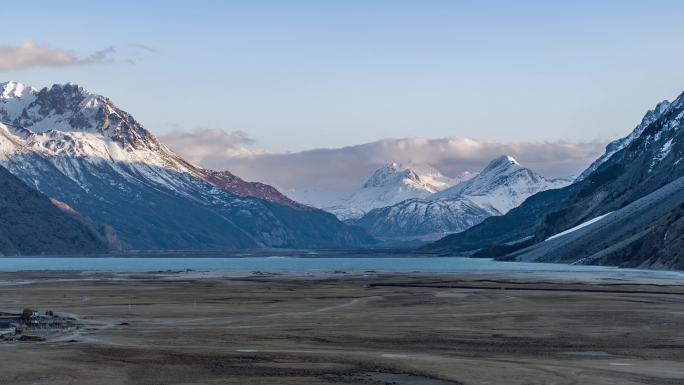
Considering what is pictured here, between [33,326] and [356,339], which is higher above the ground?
[33,326]

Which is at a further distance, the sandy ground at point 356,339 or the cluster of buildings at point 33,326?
the cluster of buildings at point 33,326

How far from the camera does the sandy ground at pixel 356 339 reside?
6525 centimetres

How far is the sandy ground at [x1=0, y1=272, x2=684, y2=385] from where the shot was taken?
214 ft

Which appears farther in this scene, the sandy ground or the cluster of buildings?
the cluster of buildings

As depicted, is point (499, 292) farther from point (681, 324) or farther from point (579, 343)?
point (579, 343)

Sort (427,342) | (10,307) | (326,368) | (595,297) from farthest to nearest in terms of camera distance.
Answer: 1. (595,297)
2. (10,307)
3. (427,342)
4. (326,368)

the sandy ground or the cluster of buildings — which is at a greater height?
the cluster of buildings

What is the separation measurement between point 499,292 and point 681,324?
179 ft

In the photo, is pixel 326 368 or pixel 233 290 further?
pixel 233 290

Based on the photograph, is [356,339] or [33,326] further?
[33,326]

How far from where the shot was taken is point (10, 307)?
4616 inches

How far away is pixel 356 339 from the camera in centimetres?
8438

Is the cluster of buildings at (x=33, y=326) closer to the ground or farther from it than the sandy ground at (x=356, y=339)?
farther from it

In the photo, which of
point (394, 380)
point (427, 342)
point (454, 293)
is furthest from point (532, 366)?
point (454, 293)
